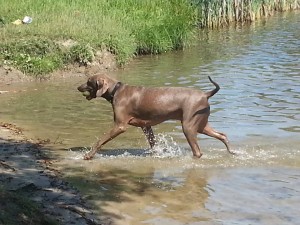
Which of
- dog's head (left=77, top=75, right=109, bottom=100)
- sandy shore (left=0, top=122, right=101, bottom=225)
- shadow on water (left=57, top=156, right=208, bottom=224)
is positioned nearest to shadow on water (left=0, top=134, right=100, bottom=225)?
sandy shore (left=0, top=122, right=101, bottom=225)

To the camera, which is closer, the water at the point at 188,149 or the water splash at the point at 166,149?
the water at the point at 188,149

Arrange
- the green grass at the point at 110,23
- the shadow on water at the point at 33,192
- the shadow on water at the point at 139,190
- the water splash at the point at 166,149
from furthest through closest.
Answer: the green grass at the point at 110,23, the water splash at the point at 166,149, the shadow on water at the point at 139,190, the shadow on water at the point at 33,192

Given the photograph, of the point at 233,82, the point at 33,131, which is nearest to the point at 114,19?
the point at 233,82

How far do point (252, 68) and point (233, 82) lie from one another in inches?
85.9

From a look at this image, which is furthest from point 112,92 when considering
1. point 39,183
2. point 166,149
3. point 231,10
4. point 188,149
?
point 231,10

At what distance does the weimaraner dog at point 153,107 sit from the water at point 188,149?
1.43 feet

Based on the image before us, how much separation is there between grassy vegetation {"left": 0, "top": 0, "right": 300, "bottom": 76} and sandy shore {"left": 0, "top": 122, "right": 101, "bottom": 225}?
7411 millimetres

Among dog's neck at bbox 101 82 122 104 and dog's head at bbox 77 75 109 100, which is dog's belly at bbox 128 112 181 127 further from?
dog's head at bbox 77 75 109 100

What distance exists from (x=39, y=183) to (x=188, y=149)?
3208 mm

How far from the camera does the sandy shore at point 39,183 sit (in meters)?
6.43

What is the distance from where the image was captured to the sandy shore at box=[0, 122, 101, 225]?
6.43 meters

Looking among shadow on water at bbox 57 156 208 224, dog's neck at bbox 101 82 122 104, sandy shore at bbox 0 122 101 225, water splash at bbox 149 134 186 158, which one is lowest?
water splash at bbox 149 134 186 158

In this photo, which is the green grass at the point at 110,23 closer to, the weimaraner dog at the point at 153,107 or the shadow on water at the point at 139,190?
the weimaraner dog at the point at 153,107

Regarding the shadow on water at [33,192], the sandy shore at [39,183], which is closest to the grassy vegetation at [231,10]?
the sandy shore at [39,183]
